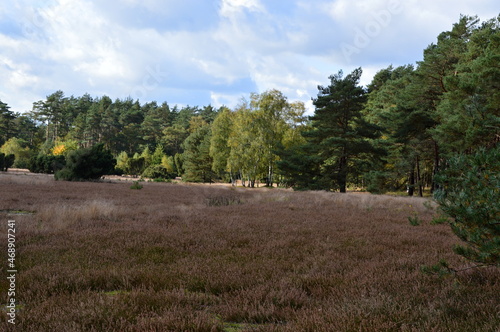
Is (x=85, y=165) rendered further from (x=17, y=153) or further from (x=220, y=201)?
(x=17, y=153)

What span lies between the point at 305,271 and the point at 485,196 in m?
2.70

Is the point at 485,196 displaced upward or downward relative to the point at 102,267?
upward

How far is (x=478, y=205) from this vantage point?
3527 millimetres

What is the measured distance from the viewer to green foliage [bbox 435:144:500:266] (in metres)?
3.31

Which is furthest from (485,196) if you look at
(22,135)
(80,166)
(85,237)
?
(22,135)

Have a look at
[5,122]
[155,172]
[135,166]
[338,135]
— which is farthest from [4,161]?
[5,122]

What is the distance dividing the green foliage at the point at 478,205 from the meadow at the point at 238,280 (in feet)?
2.12

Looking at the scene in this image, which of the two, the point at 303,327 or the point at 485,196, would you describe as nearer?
the point at 303,327

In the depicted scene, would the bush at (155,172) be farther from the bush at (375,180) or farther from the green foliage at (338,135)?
the bush at (375,180)

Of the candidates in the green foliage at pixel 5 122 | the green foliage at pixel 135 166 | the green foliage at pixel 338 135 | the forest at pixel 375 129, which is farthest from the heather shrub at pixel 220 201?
the green foliage at pixel 5 122

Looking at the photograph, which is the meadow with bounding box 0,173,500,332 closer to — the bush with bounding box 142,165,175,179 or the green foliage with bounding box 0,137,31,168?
the bush with bounding box 142,165,175,179

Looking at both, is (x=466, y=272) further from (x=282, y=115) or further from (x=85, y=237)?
(x=282, y=115)

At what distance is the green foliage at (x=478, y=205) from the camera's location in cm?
331

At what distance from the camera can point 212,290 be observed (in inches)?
168
